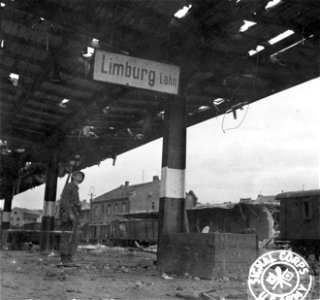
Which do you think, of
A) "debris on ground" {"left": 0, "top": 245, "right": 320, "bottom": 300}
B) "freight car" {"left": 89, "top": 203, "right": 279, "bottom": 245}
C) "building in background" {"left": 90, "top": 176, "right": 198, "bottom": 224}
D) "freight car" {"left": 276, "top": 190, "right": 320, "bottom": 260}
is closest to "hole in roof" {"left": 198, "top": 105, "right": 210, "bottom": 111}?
"debris on ground" {"left": 0, "top": 245, "right": 320, "bottom": 300}

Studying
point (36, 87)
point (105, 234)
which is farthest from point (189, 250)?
point (105, 234)

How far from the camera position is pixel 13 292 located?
5773mm

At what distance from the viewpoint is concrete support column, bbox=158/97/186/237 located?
9.85 meters

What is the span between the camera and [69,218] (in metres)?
9.81

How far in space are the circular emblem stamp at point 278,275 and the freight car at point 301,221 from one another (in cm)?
1197

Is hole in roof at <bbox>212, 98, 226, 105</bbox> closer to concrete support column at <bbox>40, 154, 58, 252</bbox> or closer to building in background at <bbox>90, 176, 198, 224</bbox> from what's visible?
concrete support column at <bbox>40, 154, 58, 252</bbox>

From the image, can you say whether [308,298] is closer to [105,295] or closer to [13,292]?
[105,295]

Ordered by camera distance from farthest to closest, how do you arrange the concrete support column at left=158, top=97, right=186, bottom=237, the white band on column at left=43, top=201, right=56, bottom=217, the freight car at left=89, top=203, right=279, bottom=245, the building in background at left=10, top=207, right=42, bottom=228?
the building in background at left=10, top=207, right=42, bottom=228
the freight car at left=89, top=203, right=279, bottom=245
the white band on column at left=43, top=201, right=56, bottom=217
the concrete support column at left=158, top=97, right=186, bottom=237

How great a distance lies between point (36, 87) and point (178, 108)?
355 centimetres

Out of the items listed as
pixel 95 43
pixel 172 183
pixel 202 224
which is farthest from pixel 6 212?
pixel 95 43

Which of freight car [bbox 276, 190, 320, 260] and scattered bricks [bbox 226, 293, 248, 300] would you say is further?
freight car [bbox 276, 190, 320, 260]

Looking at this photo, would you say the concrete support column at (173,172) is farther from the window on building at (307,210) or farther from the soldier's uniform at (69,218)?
the window on building at (307,210)

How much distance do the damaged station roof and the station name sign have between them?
0.13 meters

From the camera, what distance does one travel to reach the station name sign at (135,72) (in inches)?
345
